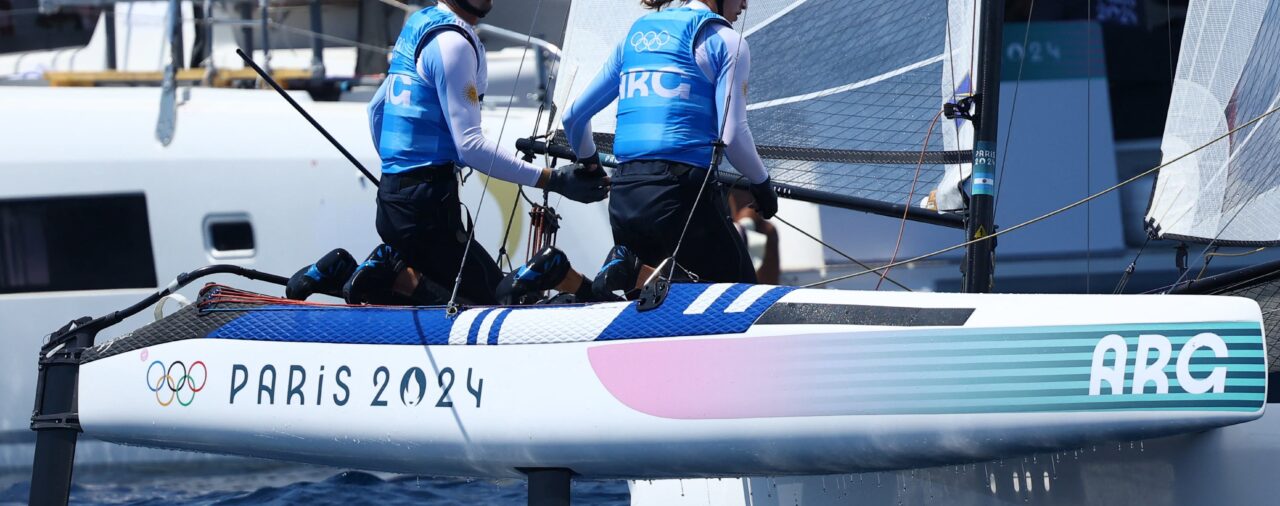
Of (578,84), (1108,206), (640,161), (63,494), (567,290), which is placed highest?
(1108,206)

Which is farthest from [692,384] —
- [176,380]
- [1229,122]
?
[1229,122]

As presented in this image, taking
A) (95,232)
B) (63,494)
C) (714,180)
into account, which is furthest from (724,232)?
(95,232)

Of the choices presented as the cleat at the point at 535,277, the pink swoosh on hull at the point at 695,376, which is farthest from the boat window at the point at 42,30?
the pink swoosh on hull at the point at 695,376

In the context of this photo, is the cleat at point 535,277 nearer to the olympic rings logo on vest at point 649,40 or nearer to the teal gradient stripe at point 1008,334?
the olympic rings logo on vest at point 649,40

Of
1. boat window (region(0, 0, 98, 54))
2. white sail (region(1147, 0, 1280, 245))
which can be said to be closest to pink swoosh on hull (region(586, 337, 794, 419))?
white sail (region(1147, 0, 1280, 245))

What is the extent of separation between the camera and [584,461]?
4707 mm

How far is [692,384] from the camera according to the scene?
14.7ft

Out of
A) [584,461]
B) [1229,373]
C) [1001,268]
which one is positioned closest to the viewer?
[1229,373]

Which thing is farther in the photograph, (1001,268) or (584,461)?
(1001,268)

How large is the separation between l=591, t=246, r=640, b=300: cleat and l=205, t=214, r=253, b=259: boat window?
455 cm

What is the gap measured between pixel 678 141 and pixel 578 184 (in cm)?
47

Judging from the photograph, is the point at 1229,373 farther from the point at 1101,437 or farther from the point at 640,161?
the point at 640,161

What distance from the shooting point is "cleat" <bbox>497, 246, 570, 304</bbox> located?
5012 mm

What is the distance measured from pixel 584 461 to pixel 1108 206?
8451mm
